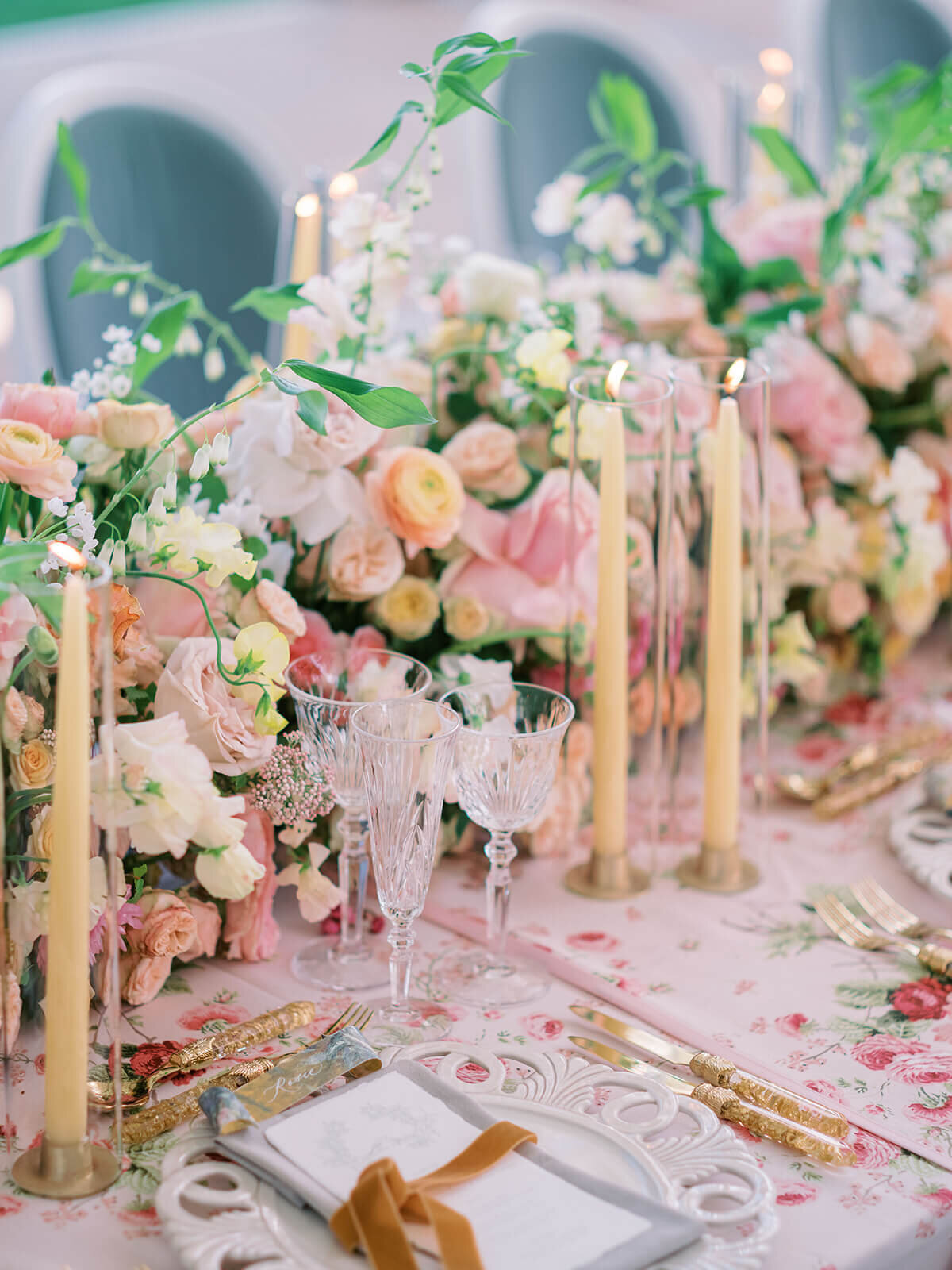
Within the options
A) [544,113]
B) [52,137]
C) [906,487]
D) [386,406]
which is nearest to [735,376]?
[386,406]

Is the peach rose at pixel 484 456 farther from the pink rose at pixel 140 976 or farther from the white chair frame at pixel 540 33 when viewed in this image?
the white chair frame at pixel 540 33

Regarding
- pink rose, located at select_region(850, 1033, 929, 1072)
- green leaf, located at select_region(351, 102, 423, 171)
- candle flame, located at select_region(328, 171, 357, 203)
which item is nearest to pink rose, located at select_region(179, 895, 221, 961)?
pink rose, located at select_region(850, 1033, 929, 1072)

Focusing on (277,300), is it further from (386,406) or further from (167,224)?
(167,224)

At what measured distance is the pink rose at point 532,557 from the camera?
1126 mm

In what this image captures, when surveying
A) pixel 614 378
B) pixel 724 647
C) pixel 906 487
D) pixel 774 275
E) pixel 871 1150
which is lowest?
pixel 871 1150

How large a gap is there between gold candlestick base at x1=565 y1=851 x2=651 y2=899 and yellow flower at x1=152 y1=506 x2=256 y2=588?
390 mm

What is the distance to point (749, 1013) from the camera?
942 mm

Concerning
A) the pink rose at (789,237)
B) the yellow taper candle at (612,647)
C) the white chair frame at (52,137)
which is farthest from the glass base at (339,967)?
the pink rose at (789,237)

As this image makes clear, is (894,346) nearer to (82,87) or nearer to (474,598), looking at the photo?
(474,598)

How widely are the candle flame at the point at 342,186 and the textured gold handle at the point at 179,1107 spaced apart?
30.1 inches

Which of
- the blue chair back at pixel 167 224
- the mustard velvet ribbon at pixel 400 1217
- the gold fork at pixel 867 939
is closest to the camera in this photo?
the mustard velvet ribbon at pixel 400 1217

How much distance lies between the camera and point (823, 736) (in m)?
1.38

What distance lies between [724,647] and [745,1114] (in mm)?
398

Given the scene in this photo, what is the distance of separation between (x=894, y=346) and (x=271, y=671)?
890 millimetres
